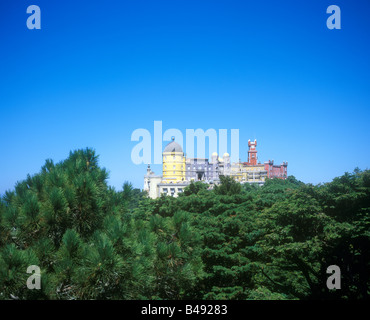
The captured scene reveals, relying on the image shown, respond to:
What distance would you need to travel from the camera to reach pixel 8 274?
10.5 feet

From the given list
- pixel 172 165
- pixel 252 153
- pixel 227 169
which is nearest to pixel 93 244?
pixel 172 165

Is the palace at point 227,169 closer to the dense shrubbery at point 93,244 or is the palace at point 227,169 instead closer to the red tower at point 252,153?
the red tower at point 252,153

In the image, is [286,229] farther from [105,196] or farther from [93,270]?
[93,270]

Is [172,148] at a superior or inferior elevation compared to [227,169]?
superior

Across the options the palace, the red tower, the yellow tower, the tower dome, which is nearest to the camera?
the yellow tower

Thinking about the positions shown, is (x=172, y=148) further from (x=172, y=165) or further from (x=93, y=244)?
(x=93, y=244)

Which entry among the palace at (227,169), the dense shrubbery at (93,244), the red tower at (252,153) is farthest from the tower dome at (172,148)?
the dense shrubbery at (93,244)

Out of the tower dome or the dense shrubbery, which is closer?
the dense shrubbery

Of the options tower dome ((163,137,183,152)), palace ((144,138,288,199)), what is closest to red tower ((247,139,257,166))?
palace ((144,138,288,199))

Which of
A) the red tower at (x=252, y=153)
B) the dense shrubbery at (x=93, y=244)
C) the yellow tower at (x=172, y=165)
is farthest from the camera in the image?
the red tower at (x=252, y=153)

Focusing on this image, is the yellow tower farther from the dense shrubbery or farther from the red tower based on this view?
the dense shrubbery

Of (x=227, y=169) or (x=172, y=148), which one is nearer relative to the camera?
(x=172, y=148)

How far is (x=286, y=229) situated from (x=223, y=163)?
60.9 m

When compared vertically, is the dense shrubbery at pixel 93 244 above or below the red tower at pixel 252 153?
below
